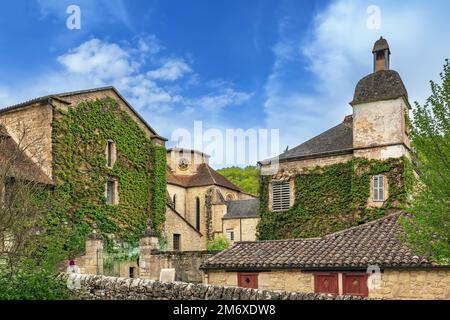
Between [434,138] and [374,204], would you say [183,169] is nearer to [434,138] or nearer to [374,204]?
[374,204]

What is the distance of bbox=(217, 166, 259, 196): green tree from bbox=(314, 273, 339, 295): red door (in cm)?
5883

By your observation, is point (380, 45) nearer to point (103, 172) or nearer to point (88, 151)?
point (103, 172)

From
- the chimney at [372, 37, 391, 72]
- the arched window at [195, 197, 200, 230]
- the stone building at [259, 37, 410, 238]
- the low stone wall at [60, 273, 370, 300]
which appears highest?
the chimney at [372, 37, 391, 72]

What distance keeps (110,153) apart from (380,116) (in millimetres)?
15698

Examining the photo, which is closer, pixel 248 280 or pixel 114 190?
pixel 248 280

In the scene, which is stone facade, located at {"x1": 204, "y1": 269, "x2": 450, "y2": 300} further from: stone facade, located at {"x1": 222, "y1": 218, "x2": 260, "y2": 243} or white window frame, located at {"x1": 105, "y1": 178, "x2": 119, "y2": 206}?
stone facade, located at {"x1": 222, "y1": 218, "x2": 260, "y2": 243}

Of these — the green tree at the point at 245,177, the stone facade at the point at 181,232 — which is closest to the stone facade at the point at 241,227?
the stone facade at the point at 181,232

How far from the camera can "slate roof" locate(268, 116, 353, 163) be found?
29.2 meters

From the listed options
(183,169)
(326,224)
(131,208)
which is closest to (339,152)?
(326,224)

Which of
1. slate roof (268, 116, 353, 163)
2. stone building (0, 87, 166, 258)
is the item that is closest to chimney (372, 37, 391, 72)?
slate roof (268, 116, 353, 163)

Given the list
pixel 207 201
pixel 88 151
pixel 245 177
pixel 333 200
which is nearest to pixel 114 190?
pixel 88 151

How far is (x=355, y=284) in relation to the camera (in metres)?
16.1

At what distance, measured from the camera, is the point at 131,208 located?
108 ft
